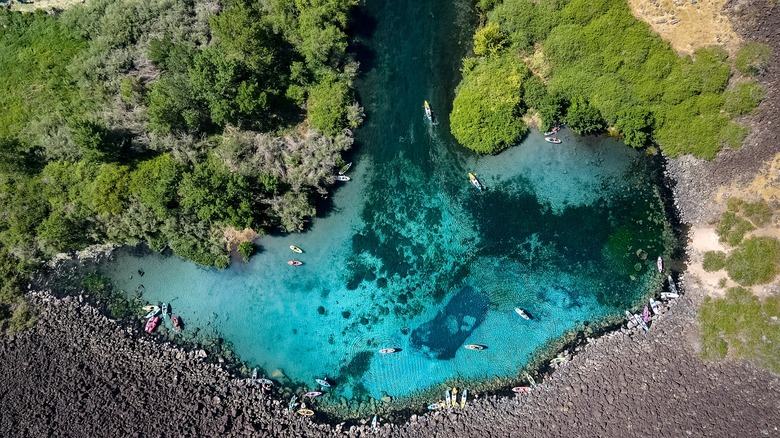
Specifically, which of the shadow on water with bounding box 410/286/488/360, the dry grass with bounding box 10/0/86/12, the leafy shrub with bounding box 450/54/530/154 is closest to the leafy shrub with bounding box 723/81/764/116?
the leafy shrub with bounding box 450/54/530/154

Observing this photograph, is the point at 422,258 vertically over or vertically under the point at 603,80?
under

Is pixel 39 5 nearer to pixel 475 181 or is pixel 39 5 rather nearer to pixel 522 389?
pixel 475 181

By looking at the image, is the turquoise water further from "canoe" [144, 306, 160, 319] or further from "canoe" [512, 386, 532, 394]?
"canoe" [512, 386, 532, 394]

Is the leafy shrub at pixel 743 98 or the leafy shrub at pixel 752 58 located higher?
the leafy shrub at pixel 752 58

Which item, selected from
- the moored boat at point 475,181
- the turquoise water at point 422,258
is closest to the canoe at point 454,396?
the turquoise water at point 422,258

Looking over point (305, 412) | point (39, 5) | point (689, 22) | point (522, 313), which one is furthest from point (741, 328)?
point (39, 5)

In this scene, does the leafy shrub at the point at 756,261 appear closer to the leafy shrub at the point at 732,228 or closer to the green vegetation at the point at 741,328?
the leafy shrub at the point at 732,228

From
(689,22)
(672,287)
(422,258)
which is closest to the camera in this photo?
(689,22)
